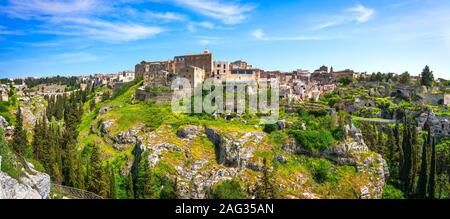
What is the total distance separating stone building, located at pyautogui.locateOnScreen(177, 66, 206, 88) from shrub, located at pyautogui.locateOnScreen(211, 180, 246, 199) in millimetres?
14250

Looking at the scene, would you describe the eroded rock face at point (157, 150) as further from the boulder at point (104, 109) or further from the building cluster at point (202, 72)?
the boulder at point (104, 109)

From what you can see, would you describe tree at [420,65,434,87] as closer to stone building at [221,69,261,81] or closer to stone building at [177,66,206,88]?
stone building at [221,69,261,81]

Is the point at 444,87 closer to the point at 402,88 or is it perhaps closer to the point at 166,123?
the point at 402,88

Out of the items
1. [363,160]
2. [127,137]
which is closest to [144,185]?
[127,137]

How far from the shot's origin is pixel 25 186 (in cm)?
1269

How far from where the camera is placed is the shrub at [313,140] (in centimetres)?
2997

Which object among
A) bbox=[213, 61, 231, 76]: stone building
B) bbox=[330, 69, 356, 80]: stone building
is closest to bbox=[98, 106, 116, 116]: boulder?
bbox=[213, 61, 231, 76]: stone building

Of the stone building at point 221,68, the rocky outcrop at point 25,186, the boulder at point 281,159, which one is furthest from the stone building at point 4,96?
the rocky outcrop at point 25,186

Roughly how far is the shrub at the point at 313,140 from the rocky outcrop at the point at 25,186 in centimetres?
1906

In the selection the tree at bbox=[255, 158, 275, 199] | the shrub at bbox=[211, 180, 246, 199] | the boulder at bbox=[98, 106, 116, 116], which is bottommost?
the shrub at bbox=[211, 180, 246, 199]

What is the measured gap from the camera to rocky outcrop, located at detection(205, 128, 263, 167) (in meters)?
28.8

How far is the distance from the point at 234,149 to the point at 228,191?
11.7 ft

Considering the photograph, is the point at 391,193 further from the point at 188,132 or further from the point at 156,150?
the point at 156,150
